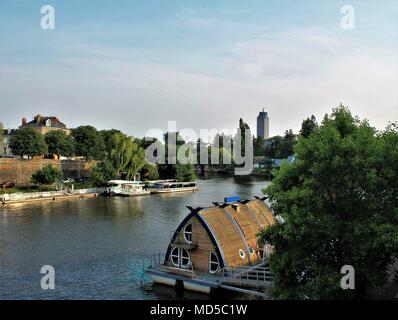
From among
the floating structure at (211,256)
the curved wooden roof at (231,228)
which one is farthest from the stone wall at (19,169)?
the floating structure at (211,256)

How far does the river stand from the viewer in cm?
3316

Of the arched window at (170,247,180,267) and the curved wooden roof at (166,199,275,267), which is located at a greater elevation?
the curved wooden roof at (166,199,275,267)

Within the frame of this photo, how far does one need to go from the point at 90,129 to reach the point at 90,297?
107m

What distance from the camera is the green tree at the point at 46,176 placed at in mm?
93875

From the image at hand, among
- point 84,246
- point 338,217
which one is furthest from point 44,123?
point 338,217

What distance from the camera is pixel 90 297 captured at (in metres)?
31.8

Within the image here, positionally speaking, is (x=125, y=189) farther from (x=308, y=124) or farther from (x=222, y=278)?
(x=308, y=124)

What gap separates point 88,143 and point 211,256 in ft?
343

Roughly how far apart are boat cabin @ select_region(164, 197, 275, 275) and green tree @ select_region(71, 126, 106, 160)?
100 m

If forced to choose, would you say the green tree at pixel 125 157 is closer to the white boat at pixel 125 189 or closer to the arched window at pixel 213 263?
the white boat at pixel 125 189

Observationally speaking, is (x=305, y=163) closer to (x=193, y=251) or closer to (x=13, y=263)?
(x=193, y=251)

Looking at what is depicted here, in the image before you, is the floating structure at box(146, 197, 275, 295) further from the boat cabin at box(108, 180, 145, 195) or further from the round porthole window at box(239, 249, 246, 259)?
the boat cabin at box(108, 180, 145, 195)

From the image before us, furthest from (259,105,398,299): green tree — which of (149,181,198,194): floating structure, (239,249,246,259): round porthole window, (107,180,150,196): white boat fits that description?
(149,181,198,194): floating structure

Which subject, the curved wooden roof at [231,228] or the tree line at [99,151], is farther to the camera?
the tree line at [99,151]
